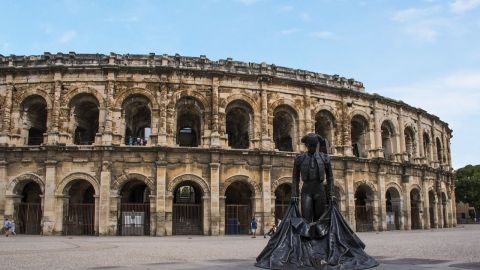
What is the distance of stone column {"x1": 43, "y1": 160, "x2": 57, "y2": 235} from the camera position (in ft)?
64.6

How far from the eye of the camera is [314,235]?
709 centimetres

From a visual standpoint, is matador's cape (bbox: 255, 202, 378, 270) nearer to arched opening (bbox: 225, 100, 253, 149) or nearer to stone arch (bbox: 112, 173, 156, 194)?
stone arch (bbox: 112, 173, 156, 194)

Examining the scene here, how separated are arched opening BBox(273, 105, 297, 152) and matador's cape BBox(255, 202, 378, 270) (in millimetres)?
15992

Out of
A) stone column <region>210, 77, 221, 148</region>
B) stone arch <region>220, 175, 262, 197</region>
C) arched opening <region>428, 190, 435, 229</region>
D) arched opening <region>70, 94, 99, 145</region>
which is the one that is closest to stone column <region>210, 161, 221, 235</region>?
stone arch <region>220, 175, 262, 197</region>

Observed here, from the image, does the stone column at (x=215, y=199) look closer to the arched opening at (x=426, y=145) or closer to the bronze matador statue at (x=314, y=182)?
the bronze matador statue at (x=314, y=182)

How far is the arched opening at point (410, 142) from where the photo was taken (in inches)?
1112

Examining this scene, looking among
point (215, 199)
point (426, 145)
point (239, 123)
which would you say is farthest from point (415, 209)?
point (215, 199)

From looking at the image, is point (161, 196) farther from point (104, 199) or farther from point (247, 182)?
point (247, 182)

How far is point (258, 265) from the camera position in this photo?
6.95 m

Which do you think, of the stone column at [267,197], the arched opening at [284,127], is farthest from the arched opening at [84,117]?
the arched opening at [284,127]

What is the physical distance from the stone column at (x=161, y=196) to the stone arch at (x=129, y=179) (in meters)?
0.37

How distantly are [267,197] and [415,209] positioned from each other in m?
11.7

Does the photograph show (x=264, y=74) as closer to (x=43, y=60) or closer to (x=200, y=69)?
(x=200, y=69)

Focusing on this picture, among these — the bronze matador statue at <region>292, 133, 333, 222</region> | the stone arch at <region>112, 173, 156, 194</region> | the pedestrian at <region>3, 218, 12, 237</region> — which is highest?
the stone arch at <region>112, 173, 156, 194</region>
